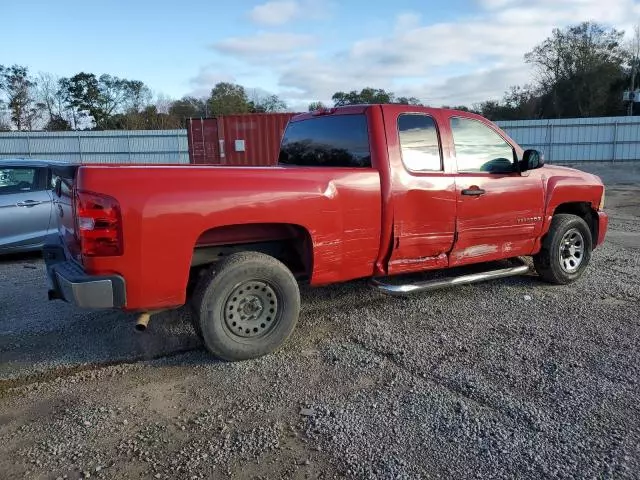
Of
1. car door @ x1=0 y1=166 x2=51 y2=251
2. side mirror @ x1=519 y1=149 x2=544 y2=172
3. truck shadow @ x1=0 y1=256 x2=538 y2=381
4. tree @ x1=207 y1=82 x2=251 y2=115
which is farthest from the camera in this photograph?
tree @ x1=207 y1=82 x2=251 y2=115

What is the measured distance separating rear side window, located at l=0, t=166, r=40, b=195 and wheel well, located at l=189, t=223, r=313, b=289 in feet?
14.8

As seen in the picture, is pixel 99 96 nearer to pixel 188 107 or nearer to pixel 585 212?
pixel 188 107

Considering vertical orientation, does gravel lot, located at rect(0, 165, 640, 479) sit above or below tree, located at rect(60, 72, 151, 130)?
below

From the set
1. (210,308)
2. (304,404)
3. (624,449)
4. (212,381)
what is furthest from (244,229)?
(624,449)

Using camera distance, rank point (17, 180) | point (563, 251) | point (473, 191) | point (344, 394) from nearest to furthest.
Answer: point (344, 394) → point (473, 191) → point (563, 251) → point (17, 180)

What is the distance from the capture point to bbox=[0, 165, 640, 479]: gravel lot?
2.69 m

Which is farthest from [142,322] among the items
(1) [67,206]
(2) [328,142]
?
(2) [328,142]

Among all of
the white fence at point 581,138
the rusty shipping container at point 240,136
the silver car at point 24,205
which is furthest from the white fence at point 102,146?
the silver car at point 24,205

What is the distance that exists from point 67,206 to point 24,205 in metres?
4.03

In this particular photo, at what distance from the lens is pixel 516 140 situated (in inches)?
954

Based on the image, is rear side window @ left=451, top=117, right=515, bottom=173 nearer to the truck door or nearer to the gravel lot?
the truck door

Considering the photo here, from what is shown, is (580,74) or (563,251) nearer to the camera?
(563,251)

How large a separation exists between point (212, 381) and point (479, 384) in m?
1.86

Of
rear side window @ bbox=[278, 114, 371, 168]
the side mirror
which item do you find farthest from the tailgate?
the side mirror
